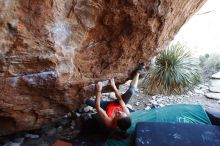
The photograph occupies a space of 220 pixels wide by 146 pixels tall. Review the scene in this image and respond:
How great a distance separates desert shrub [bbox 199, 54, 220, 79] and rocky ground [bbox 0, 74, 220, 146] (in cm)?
161

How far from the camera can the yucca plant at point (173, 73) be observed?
888 centimetres

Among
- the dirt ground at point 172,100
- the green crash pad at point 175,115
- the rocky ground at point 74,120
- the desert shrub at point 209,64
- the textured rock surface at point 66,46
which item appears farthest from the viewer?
the desert shrub at point 209,64

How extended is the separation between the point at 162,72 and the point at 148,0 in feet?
17.5

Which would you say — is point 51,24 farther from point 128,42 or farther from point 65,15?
point 128,42

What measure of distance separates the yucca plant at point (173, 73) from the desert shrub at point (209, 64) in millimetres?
791

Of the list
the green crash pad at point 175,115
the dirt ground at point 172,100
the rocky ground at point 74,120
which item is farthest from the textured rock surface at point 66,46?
the dirt ground at point 172,100

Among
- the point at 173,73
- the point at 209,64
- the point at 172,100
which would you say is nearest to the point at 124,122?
the point at 172,100

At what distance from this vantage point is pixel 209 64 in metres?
10.8

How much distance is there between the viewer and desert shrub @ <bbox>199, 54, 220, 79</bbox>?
33.9 feet

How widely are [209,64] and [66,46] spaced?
8.16 meters

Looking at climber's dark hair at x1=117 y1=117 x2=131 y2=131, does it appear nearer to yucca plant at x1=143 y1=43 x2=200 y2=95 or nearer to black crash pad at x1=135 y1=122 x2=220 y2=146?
black crash pad at x1=135 y1=122 x2=220 y2=146

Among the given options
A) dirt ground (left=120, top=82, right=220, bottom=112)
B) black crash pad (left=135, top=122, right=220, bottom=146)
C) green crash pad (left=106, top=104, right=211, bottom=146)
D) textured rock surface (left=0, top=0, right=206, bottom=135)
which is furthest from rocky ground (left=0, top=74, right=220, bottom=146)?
black crash pad (left=135, top=122, right=220, bottom=146)

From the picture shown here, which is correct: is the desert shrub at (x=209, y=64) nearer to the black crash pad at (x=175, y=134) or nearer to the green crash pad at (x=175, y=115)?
the green crash pad at (x=175, y=115)

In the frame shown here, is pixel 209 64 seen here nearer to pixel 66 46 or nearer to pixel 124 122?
pixel 124 122
